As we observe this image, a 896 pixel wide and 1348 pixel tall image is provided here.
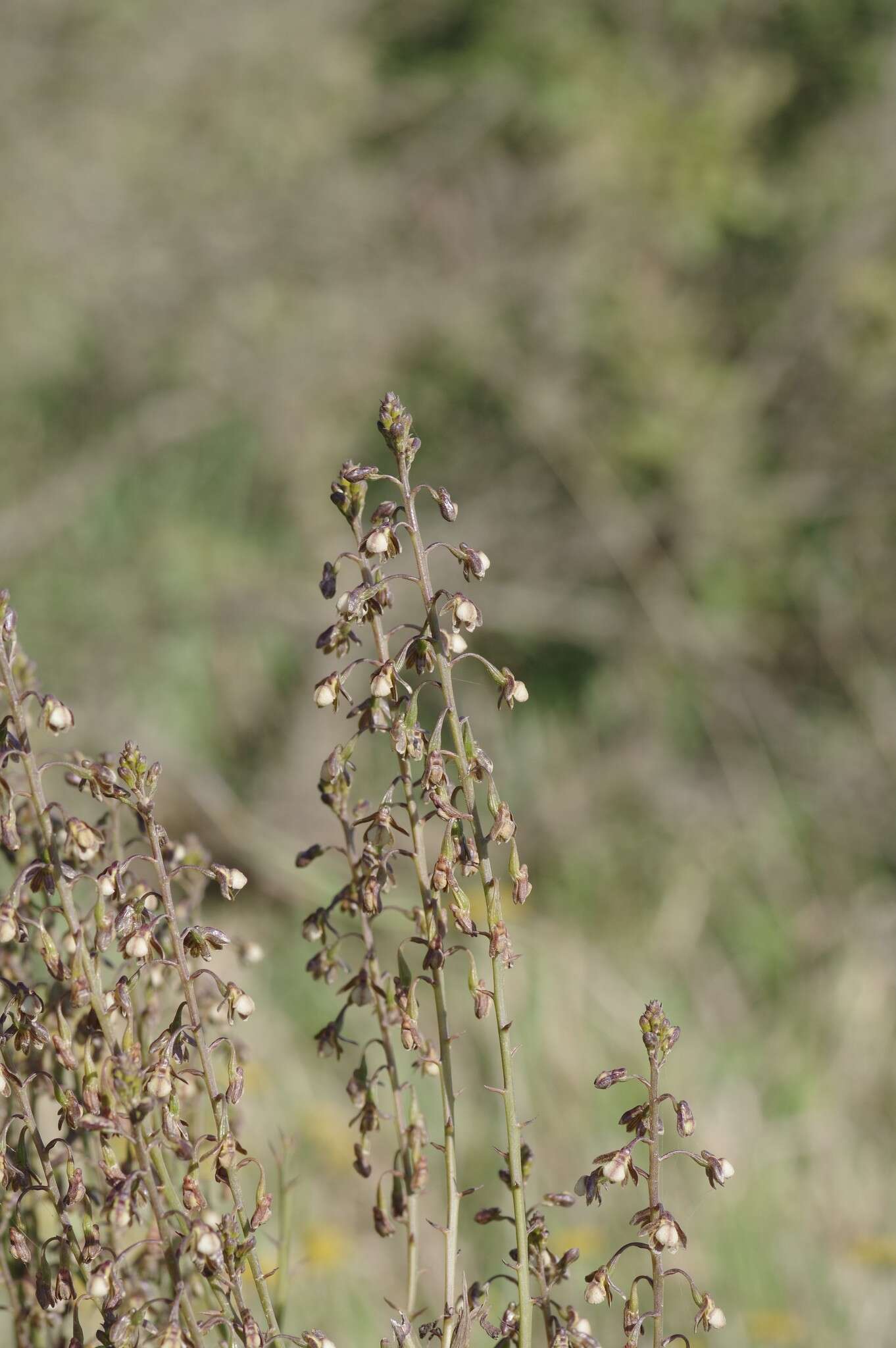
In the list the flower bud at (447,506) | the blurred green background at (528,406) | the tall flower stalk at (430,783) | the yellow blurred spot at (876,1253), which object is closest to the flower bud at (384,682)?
the tall flower stalk at (430,783)

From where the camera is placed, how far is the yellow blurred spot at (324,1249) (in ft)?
9.49

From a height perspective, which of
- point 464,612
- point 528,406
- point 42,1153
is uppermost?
point 528,406

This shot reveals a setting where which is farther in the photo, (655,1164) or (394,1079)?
(394,1079)

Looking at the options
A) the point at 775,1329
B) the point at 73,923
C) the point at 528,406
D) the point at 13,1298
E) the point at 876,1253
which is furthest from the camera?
the point at 528,406

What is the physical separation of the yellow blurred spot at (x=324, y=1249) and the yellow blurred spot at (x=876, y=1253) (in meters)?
1.19

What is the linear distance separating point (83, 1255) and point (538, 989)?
2261 mm

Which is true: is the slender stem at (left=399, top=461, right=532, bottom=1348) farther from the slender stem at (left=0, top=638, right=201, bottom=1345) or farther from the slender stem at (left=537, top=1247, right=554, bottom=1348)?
the slender stem at (left=0, top=638, right=201, bottom=1345)

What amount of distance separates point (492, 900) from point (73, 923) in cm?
36

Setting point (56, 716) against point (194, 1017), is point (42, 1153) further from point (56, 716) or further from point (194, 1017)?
point (56, 716)

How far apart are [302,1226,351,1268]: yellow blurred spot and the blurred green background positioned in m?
1.61

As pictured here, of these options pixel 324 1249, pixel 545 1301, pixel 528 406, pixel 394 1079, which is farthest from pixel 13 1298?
pixel 528 406

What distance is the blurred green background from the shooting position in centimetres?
548

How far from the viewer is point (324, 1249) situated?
115 inches

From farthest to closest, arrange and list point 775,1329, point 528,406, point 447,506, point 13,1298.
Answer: point 528,406 → point 775,1329 → point 13,1298 → point 447,506
